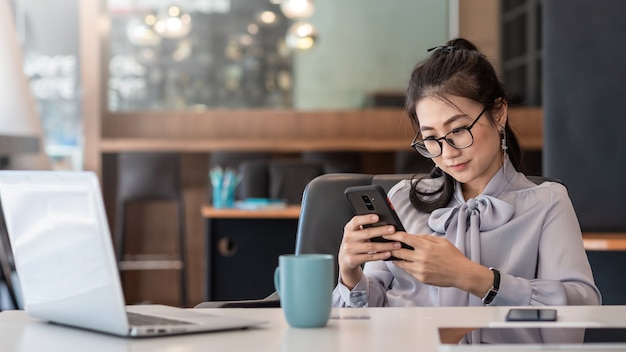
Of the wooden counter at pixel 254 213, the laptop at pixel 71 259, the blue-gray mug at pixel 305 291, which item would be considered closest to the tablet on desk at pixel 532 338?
the blue-gray mug at pixel 305 291

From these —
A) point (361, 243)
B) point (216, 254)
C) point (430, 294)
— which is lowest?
point (216, 254)

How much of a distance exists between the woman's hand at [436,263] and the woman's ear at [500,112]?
0.38 metres

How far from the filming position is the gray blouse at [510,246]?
1.77 metres

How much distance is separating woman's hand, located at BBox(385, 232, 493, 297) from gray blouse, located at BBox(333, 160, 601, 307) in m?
0.08

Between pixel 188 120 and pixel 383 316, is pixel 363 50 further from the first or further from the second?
pixel 383 316

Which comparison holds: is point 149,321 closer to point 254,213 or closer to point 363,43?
point 254,213

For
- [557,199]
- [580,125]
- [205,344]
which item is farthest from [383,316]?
[580,125]

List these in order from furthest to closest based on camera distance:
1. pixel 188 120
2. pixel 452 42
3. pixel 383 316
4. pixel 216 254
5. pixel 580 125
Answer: pixel 188 120, pixel 216 254, pixel 580 125, pixel 452 42, pixel 383 316

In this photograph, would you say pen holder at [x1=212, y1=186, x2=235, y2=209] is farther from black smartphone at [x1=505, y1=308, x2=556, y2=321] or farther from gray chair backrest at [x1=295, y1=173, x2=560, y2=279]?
black smartphone at [x1=505, y1=308, x2=556, y2=321]

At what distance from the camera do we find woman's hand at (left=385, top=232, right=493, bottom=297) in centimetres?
164

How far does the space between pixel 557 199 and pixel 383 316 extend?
1.94 ft

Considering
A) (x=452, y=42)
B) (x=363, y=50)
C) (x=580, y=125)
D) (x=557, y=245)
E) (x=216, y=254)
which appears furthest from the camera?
(x=363, y=50)

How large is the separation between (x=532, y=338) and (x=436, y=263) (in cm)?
42

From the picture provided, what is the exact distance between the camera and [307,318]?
134 cm
